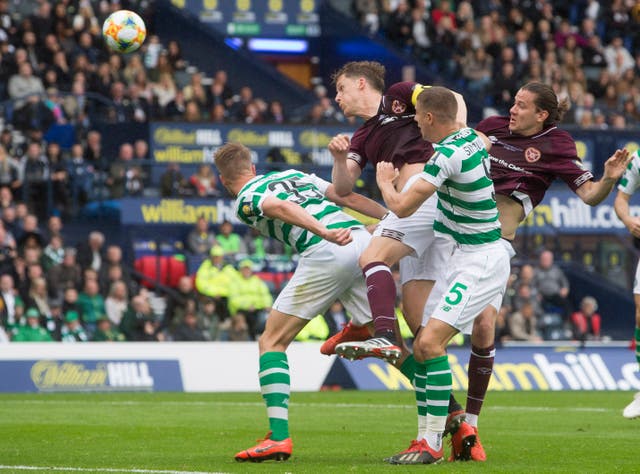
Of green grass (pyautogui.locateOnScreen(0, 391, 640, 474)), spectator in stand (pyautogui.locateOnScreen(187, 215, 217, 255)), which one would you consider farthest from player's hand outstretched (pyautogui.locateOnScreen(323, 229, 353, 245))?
spectator in stand (pyautogui.locateOnScreen(187, 215, 217, 255))

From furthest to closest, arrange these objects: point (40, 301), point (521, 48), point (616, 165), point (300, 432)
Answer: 1. point (521, 48)
2. point (40, 301)
3. point (300, 432)
4. point (616, 165)

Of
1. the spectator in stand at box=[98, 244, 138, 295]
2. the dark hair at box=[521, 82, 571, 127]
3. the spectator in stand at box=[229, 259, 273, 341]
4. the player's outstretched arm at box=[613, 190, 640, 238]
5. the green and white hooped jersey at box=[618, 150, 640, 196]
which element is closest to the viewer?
the dark hair at box=[521, 82, 571, 127]

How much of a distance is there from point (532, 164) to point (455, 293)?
187cm

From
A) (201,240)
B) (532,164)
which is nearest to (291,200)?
(532,164)

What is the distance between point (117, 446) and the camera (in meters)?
10.9

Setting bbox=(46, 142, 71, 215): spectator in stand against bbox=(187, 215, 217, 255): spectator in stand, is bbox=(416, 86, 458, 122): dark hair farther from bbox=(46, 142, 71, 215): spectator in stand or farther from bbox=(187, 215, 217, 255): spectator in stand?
bbox=(46, 142, 71, 215): spectator in stand

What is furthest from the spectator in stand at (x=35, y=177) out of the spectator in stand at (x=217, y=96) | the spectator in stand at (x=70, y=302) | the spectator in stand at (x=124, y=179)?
the spectator in stand at (x=217, y=96)

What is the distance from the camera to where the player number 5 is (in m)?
9.48

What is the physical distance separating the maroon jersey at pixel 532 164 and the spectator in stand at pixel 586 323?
44.1ft

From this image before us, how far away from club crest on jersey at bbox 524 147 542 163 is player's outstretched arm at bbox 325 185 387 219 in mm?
1260

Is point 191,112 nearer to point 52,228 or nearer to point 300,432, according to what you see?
point 52,228

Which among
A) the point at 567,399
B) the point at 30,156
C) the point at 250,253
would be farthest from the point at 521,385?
the point at 30,156

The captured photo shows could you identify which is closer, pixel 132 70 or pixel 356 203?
pixel 356 203

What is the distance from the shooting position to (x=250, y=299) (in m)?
22.5
